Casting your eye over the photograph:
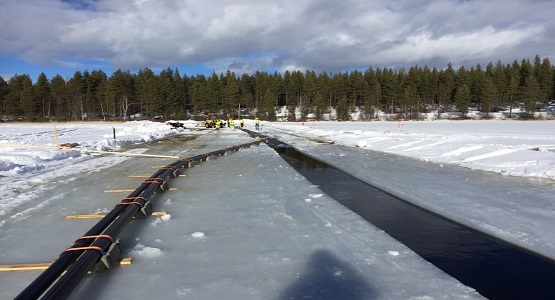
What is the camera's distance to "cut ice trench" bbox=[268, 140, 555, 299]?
3477 mm

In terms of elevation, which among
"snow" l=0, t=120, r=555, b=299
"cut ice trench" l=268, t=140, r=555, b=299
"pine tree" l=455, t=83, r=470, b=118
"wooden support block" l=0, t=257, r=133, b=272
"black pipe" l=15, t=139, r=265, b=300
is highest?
"pine tree" l=455, t=83, r=470, b=118

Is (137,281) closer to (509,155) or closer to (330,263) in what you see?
(330,263)

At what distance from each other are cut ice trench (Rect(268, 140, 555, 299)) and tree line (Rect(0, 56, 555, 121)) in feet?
251

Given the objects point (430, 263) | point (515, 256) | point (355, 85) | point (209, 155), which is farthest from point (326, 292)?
point (355, 85)

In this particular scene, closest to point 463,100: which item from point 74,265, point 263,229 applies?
point 263,229

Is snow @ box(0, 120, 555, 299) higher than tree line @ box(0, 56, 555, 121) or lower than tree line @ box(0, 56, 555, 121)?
lower

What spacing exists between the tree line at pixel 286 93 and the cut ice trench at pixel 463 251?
76373 mm

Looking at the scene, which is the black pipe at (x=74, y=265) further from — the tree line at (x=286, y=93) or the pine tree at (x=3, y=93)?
the pine tree at (x=3, y=93)

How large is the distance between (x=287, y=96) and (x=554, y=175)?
296 feet

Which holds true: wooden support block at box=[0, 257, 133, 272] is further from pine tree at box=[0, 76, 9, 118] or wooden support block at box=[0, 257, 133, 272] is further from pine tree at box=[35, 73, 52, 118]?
pine tree at box=[0, 76, 9, 118]

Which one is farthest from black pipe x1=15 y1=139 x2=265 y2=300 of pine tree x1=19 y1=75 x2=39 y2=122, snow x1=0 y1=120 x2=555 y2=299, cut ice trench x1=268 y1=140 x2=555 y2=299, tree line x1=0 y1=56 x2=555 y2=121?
pine tree x1=19 y1=75 x2=39 y2=122

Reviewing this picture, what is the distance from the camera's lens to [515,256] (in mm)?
4172

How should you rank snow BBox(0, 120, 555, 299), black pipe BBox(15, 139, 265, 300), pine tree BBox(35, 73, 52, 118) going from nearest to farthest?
black pipe BBox(15, 139, 265, 300) → snow BBox(0, 120, 555, 299) → pine tree BBox(35, 73, 52, 118)

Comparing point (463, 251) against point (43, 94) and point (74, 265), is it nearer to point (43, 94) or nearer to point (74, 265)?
point (74, 265)
